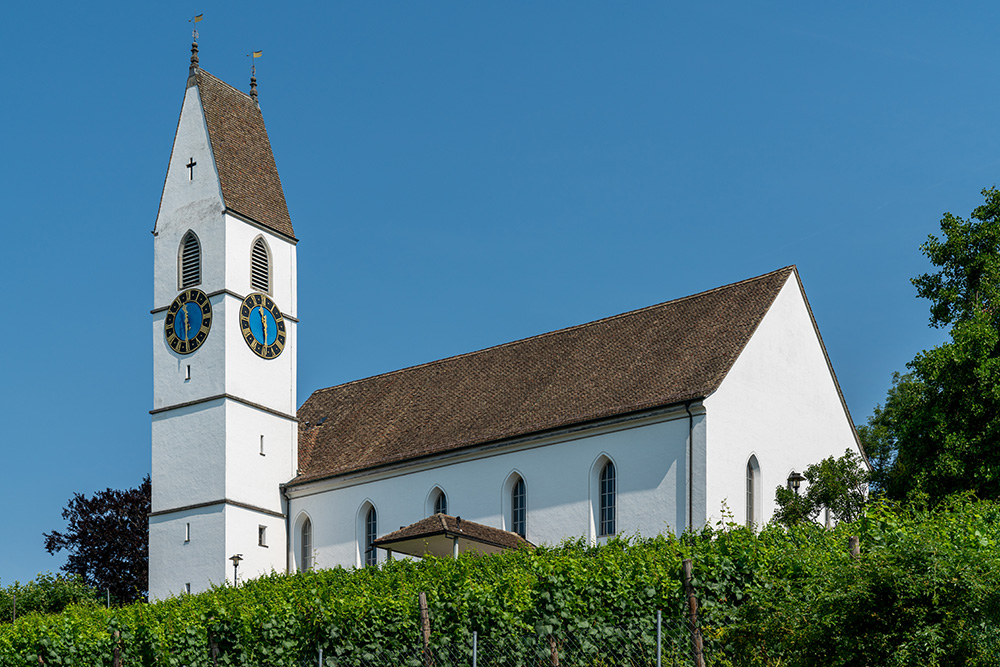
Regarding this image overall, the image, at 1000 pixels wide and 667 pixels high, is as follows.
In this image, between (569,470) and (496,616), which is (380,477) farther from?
(496,616)

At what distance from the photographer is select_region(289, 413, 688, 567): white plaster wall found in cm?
3838

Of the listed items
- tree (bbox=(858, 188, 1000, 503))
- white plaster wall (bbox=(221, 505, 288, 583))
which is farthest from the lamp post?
tree (bbox=(858, 188, 1000, 503))

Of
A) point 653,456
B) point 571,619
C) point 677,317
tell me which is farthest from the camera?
point 677,317

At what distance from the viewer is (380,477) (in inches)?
1831

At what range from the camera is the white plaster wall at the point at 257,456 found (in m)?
46.8

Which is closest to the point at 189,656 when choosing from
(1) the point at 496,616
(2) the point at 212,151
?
(1) the point at 496,616

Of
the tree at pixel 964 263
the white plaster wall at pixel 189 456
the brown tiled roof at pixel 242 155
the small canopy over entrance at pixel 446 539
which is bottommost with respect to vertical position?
the small canopy over entrance at pixel 446 539

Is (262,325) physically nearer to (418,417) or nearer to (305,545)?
(418,417)

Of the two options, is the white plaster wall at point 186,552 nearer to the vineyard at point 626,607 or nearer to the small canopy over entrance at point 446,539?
the small canopy over entrance at point 446,539

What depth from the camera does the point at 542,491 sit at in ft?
135

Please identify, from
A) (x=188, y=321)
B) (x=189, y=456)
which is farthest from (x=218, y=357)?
(x=189, y=456)

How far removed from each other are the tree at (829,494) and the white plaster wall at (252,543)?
18.4 m

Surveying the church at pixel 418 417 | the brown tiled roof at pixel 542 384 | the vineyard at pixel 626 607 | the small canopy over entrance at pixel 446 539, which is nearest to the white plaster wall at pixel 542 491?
the church at pixel 418 417

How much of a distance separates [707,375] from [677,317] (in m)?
5.33
